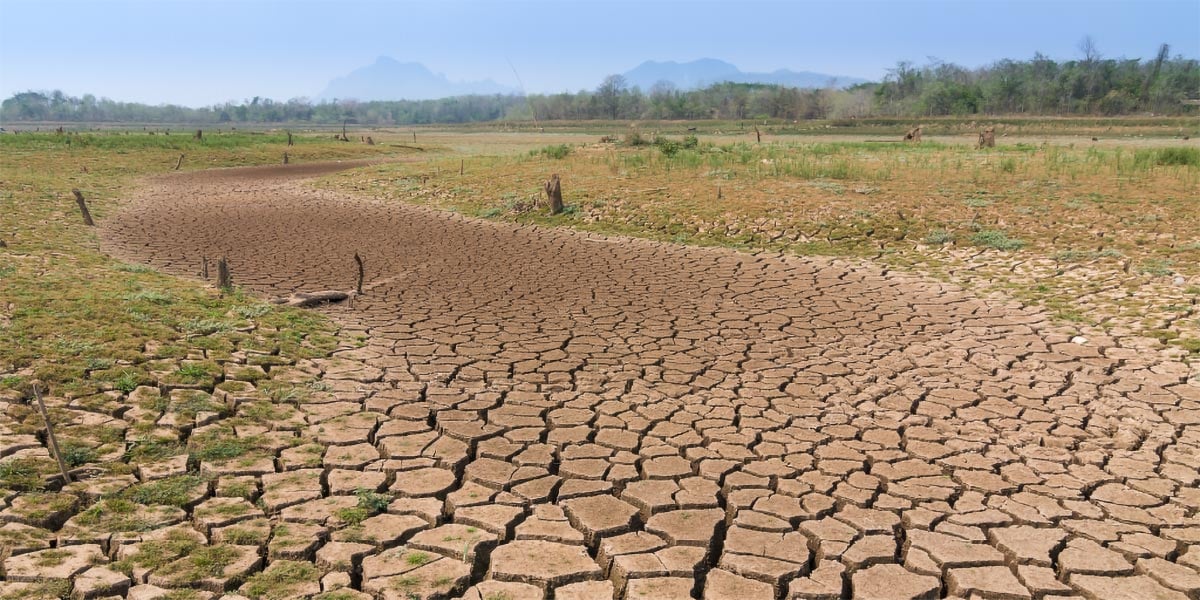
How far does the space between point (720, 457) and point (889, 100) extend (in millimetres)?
99984

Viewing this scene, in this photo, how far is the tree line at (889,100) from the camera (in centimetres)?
7519

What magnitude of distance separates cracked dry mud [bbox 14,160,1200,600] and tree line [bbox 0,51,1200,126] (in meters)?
31.2

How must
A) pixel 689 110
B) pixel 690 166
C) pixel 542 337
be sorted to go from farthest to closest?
pixel 689 110, pixel 690 166, pixel 542 337

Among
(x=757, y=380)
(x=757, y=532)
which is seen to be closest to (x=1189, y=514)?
(x=757, y=532)

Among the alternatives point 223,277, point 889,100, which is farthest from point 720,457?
point 889,100

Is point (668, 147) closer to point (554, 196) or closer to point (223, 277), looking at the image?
point (554, 196)

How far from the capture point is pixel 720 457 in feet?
16.0

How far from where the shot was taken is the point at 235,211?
1638 centimetres

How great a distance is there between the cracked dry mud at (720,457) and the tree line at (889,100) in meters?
31.2

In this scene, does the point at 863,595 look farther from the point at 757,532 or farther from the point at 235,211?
the point at 235,211

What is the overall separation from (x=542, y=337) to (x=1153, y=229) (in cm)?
917

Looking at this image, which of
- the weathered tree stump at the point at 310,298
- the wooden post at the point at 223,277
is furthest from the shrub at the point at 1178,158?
the wooden post at the point at 223,277

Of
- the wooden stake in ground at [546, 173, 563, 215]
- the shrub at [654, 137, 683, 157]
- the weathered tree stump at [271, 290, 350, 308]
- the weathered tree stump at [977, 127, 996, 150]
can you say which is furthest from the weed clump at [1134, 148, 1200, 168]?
the weathered tree stump at [271, 290, 350, 308]

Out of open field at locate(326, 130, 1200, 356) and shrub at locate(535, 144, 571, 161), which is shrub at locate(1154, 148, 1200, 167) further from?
shrub at locate(535, 144, 571, 161)
